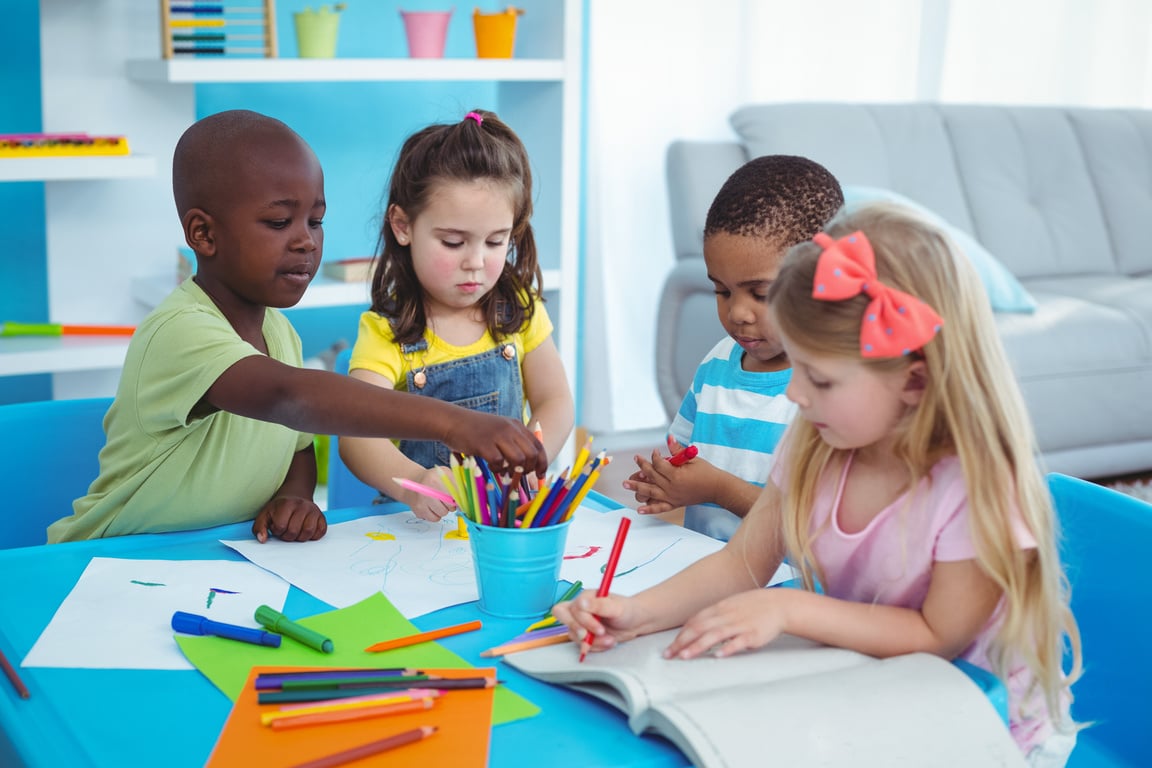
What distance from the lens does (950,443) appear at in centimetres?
93

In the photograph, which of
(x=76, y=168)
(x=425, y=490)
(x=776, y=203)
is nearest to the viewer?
(x=425, y=490)

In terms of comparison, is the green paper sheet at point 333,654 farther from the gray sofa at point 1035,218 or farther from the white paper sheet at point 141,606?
the gray sofa at point 1035,218

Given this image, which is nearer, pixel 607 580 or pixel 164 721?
pixel 164 721

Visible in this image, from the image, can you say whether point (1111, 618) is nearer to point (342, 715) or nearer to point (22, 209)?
point (342, 715)

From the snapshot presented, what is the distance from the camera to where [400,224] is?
1.56 metres

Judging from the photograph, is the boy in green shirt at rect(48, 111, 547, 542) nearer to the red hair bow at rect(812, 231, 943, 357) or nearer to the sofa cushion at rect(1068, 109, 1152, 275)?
the red hair bow at rect(812, 231, 943, 357)

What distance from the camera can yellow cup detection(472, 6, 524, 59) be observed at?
269 cm

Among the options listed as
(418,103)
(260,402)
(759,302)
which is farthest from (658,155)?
(260,402)

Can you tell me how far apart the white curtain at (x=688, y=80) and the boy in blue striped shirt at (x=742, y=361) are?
2.19m

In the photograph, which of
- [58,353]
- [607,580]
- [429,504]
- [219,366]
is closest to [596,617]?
[607,580]

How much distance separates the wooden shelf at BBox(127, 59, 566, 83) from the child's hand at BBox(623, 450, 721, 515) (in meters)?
1.49

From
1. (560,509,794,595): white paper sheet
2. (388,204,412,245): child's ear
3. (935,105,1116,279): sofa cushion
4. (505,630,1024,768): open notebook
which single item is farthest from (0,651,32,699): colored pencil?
(935,105,1116,279): sofa cushion

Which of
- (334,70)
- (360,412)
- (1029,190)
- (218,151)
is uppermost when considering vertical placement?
(334,70)

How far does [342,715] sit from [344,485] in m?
0.81
